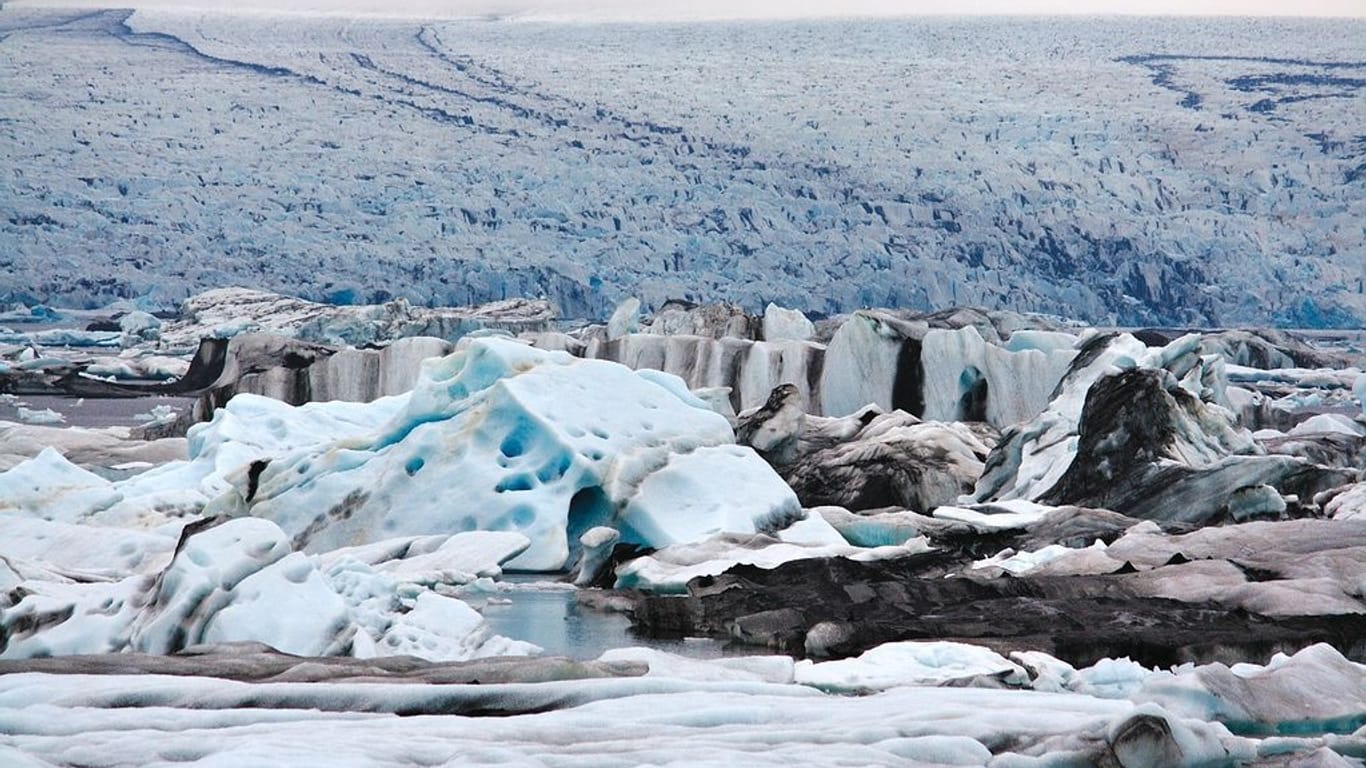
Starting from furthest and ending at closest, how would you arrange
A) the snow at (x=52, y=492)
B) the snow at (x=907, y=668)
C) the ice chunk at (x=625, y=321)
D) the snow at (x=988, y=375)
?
the ice chunk at (x=625, y=321)
the snow at (x=988, y=375)
the snow at (x=52, y=492)
the snow at (x=907, y=668)

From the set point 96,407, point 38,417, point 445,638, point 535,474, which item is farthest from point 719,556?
point 96,407

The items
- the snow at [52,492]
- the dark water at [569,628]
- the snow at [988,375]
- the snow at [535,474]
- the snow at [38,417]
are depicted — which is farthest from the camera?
the snow at [38,417]

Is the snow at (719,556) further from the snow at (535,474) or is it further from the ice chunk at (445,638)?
the ice chunk at (445,638)

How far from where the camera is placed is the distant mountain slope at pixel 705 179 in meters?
25.9

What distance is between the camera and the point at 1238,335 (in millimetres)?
20234

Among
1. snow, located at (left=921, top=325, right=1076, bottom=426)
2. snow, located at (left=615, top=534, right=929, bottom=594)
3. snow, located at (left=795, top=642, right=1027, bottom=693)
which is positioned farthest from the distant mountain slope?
snow, located at (left=795, top=642, right=1027, bottom=693)

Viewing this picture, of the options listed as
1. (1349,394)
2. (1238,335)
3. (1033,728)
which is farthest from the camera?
(1238,335)

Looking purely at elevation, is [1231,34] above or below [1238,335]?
above

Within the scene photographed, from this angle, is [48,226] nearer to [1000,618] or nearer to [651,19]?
[651,19]

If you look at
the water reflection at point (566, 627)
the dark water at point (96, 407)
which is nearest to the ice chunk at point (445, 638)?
the water reflection at point (566, 627)

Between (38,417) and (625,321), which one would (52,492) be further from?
(625,321)

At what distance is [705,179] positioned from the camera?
2792cm

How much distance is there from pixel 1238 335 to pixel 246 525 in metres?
17.1

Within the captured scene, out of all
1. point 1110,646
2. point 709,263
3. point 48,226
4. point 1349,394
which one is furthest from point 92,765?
point 48,226
